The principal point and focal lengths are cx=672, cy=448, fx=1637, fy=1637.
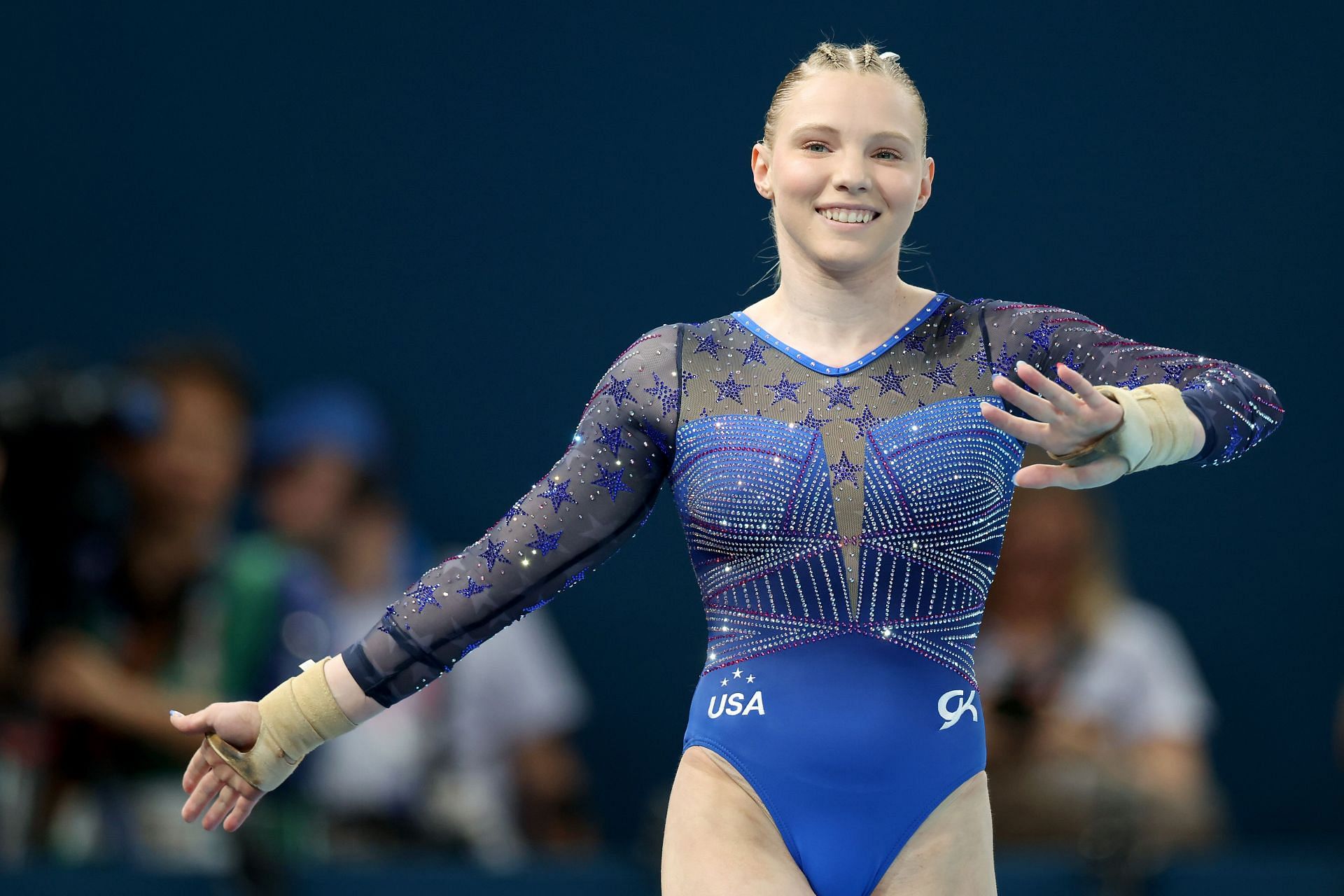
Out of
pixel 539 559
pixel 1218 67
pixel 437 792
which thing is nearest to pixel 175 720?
pixel 539 559

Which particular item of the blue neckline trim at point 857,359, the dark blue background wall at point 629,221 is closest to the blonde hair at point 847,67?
the blue neckline trim at point 857,359

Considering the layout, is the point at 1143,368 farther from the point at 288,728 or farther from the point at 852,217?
the point at 288,728

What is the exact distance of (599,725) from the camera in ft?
18.7

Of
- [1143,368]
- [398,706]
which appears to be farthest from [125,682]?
[1143,368]

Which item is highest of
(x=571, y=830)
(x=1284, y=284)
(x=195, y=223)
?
(x=195, y=223)

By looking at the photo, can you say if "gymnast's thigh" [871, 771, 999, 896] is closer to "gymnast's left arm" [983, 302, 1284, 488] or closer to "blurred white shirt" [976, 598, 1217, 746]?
"gymnast's left arm" [983, 302, 1284, 488]

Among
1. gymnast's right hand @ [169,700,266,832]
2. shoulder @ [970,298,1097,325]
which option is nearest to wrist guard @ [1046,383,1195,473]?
shoulder @ [970,298,1097,325]

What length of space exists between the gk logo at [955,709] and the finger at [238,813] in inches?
43.5

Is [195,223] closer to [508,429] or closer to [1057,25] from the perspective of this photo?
[508,429]

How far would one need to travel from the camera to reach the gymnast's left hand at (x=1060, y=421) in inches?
83.0

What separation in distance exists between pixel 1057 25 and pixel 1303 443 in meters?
1.64

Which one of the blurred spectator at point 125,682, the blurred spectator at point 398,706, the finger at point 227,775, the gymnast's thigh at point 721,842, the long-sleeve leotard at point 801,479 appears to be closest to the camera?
the gymnast's thigh at point 721,842

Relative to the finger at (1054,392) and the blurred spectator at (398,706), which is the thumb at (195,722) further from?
the blurred spectator at (398,706)

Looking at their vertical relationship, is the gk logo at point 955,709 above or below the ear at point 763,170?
below
